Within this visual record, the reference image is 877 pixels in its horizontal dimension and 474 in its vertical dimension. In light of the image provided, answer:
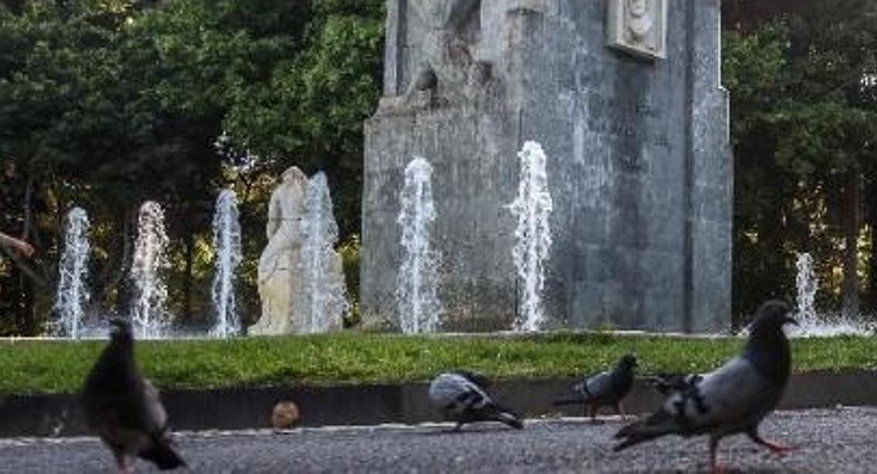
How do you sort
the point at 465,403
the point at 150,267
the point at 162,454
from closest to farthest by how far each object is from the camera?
1. the point at 162,454
2. the point at 465,403
3. the point at 150,267

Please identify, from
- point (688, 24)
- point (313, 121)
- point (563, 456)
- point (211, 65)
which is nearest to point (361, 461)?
point (563, 456)

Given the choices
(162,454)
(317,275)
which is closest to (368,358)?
(162,454)

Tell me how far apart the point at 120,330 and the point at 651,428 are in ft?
7.09

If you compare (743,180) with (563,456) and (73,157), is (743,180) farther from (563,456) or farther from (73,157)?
(563,456)

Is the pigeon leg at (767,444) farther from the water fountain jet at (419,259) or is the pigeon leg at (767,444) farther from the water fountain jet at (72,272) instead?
the water fountain jet at (72,272)

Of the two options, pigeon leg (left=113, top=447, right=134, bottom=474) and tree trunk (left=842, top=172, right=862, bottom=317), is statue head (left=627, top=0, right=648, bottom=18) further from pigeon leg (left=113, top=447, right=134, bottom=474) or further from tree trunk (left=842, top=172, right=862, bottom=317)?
tree trunk (left=842, top=172, right=862, bottom=317)

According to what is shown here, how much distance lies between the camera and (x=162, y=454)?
6.57 metres

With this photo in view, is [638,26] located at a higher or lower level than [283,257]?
higher

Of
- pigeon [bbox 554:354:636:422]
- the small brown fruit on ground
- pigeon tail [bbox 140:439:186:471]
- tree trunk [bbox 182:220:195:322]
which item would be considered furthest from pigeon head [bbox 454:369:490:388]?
tree trunk [bbox 182:220:195:322]

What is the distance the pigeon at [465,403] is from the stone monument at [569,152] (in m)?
6.01

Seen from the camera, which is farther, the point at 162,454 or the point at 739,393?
the point at 162,454

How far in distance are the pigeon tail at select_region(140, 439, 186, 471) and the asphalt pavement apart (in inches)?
35.9

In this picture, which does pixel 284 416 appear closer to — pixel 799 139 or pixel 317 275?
pixel 317 275

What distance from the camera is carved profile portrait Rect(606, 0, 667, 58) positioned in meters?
17.6
